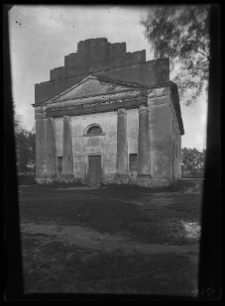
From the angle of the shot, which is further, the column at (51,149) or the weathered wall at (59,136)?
the weathered wall at (59,136)

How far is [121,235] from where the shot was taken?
4.20m

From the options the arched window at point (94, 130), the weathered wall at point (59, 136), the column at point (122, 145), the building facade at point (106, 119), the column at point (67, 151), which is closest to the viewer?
the building facade at point (106, 119)

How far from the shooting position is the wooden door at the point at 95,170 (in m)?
15.2

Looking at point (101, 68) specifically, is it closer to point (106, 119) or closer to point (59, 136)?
point (106, 119)

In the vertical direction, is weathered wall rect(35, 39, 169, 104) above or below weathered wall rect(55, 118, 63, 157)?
above

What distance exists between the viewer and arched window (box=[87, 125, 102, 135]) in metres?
15.4

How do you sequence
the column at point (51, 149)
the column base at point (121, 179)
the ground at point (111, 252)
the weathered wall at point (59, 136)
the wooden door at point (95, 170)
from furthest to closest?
1. the weathered wall at point (59, 136)
2. the column at point (51, 149)
3. the wooden door at point (95, 170)
4. the column base at point (121, 179)
5. the ground at point (111, 252)

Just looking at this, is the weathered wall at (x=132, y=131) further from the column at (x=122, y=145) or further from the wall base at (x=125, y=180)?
the wall base at (x=125, y=180)

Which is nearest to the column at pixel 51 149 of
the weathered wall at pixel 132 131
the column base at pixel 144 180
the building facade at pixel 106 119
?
the building facade at pixel 106 119

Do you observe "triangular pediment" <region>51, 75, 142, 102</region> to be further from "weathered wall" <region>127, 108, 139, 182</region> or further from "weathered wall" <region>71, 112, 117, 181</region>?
"weathered wall" <region>127, 108, 139, 182</region>

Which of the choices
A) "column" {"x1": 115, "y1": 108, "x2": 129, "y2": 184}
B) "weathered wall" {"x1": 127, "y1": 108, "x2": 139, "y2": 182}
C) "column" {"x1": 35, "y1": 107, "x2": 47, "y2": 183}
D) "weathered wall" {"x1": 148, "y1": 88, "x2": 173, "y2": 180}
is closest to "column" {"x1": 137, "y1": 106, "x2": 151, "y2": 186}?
"weathered wall" {"x1": 148, "y1": 88, "x2": 173, "y2": 180}

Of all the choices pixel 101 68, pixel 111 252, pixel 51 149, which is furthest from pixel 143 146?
pixel 111 252

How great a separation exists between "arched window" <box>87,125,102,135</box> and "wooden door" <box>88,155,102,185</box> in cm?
206

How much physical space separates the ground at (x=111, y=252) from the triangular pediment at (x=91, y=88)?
11061mm
